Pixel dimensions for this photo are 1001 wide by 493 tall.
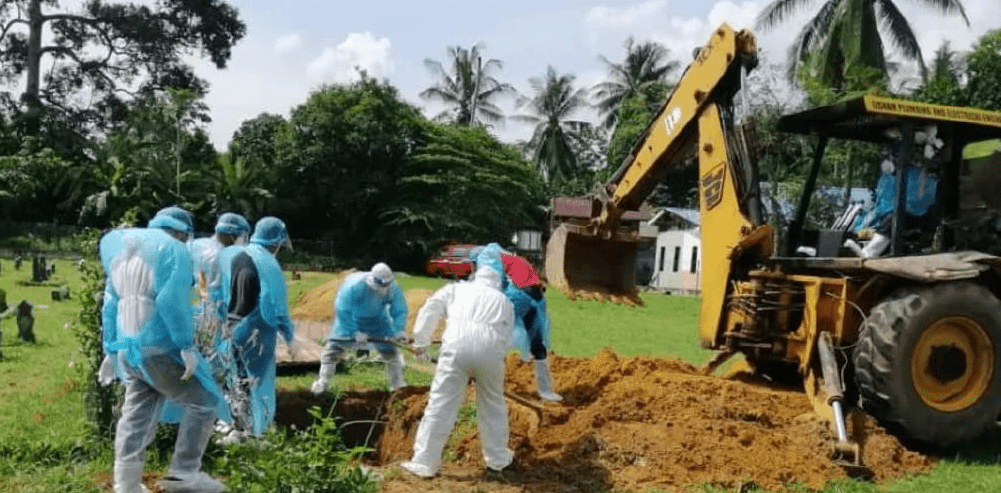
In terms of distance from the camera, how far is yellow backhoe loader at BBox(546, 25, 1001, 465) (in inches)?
283

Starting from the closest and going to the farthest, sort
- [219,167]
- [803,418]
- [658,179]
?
[803,418] → [658,179] → [219,167]

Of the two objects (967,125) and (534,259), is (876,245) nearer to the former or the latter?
(967,125)

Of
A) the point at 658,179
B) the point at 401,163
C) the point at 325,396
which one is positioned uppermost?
the point at 401,163

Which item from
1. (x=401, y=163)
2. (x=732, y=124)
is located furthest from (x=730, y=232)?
(x=401, y=163)

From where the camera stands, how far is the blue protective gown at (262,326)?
7.01m

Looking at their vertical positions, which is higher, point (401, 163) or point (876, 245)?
point (401, 163)

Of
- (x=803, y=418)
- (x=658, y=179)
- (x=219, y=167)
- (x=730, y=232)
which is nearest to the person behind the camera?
(x=803, y=418)

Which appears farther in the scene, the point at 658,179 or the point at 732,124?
the point at 658,179

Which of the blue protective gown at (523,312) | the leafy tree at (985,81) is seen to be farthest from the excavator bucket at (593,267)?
the leafy tree at (985,81)

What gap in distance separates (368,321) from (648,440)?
11.7ft

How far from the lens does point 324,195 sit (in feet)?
130

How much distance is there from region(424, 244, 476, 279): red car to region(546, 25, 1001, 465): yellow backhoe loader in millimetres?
23977

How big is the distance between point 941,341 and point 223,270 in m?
5.74

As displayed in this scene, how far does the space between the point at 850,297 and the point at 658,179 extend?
318cm
